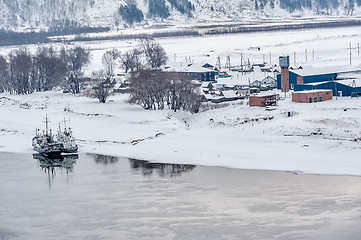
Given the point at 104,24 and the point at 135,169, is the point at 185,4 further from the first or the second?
the point at 135,169

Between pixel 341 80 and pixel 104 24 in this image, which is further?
pixel 104 24

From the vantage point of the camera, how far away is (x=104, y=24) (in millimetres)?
157750

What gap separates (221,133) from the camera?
42.1 meters

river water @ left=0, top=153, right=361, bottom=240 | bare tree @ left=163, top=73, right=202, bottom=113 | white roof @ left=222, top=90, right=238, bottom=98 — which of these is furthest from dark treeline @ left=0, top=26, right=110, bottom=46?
river water @ left=0, top=153, right=361, bottom=240

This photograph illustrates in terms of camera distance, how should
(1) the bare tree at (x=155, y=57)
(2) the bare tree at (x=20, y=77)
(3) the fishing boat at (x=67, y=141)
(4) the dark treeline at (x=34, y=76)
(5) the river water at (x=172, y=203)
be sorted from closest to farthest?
1. (5) the river water at (x=172, y=203)
2. (3) the fishing boat at (x=67, y=141)
3. (4) the dark treeline at (x=34, y=76)
4. (2) the bare tree at (x=20, y=77)
5. (1) the bare tree at (x=155, y=57)

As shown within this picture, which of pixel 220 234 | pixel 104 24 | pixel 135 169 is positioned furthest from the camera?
pixel 104 24

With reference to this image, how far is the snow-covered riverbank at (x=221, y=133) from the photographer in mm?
36125

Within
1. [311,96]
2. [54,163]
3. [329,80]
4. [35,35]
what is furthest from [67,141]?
[35,35]

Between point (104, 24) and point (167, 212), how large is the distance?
436 ft

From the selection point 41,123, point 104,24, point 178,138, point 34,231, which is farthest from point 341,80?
point 104,24

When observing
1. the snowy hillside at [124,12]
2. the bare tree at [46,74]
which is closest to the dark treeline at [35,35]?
the snowy hillside at [124,12]

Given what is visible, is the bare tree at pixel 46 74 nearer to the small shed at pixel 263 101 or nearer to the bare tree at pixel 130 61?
the bare tree at pixel 130 61

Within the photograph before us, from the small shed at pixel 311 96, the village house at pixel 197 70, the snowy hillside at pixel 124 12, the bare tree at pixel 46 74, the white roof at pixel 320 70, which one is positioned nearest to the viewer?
the small shed at pixel 311 96

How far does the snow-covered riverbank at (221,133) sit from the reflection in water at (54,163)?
146 cm
